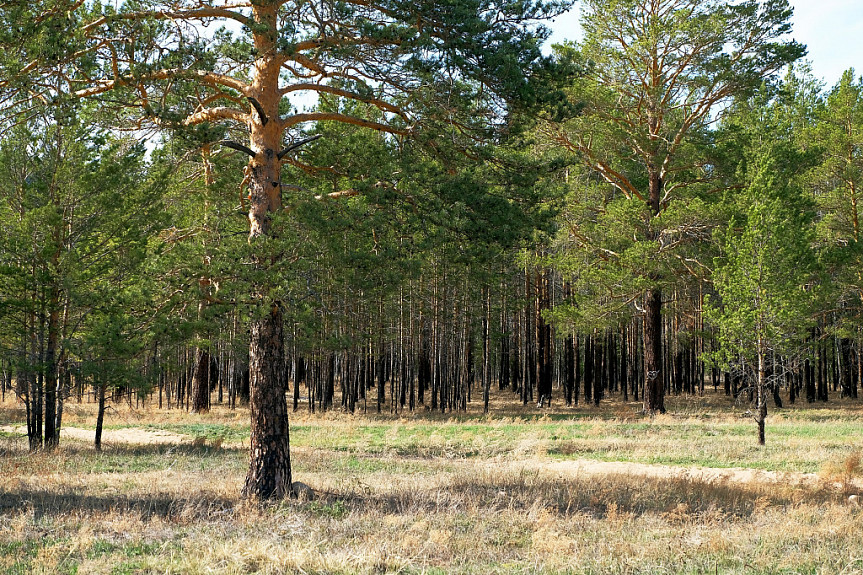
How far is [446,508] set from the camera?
29.2 feet

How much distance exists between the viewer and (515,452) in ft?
54.9

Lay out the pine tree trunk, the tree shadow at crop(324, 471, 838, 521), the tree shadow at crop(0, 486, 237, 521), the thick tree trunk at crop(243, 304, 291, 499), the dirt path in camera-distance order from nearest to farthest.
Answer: the tree shadow at crop(0, 486, 237, 521), the tree shadow at crop(324, 471, 838, 521), the thick tree trunk at crop(243, 304, 291, 499), the pine tree trunk, the dirt path

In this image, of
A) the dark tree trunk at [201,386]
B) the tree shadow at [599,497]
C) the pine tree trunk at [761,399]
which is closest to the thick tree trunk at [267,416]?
the tree shadow at [599,497]

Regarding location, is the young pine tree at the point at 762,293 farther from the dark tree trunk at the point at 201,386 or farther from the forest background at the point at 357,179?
the dark tree trunk at the point at 201,386

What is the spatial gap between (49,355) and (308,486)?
7954 millimetres

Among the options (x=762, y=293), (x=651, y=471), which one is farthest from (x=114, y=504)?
(x=762, y=293)

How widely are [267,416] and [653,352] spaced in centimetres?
2047

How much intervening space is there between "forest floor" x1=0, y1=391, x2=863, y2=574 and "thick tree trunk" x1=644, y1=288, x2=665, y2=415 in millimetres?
7904

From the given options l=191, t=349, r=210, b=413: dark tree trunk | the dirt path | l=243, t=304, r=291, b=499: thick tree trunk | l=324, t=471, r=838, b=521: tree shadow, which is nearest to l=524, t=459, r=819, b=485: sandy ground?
l=324, t=471, r=838, b=521: tree shadow

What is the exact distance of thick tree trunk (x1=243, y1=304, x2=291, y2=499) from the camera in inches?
369

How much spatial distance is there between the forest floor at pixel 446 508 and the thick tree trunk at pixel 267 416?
0.44m

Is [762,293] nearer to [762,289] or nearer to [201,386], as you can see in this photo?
[762,289]

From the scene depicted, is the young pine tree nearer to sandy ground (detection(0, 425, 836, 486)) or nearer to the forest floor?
the forest floor

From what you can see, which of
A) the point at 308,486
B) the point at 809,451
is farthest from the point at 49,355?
the point at 809,451
